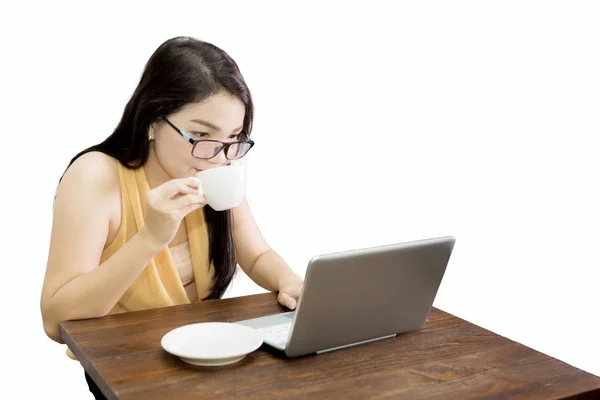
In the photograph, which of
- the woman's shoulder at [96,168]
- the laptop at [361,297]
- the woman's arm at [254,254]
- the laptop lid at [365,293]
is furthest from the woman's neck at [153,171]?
the laptop lid at [365,293]

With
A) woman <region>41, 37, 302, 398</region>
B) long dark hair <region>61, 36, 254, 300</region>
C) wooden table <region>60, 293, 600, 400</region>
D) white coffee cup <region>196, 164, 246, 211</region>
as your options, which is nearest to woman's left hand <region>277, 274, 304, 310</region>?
woman <region>41, 37, 302, 398</region>

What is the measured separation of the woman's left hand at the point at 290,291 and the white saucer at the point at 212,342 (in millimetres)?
325

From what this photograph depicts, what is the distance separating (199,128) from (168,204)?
0.32 m

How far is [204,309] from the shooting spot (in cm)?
187

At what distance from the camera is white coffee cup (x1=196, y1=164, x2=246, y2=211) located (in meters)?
1.83

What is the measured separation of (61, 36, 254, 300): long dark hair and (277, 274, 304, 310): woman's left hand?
1.80ft

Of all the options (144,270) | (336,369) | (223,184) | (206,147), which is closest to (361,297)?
(336,369)

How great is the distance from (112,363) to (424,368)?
2.33 feet

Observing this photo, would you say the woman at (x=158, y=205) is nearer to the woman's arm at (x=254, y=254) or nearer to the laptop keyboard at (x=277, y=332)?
the woman's arm at (x=254, y=254)

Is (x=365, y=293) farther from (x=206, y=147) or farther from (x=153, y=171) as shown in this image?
(x=153, y=171)

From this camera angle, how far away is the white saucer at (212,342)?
1468 millimetres

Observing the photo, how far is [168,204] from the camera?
1784 millimetres

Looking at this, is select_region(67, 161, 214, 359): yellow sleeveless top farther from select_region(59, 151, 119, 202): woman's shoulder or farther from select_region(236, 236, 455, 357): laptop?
select_region(236, 236, 455, 357): laptop

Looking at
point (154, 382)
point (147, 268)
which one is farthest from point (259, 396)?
point (147, 268)
